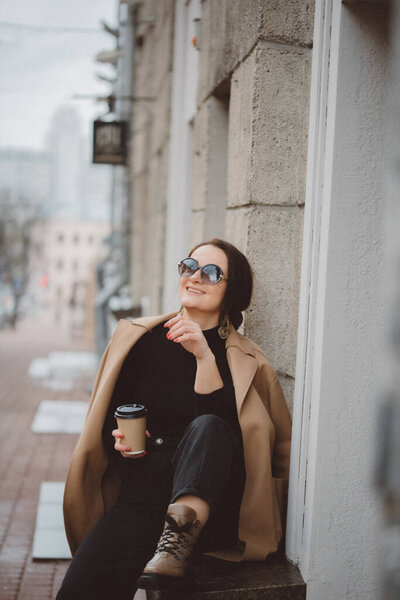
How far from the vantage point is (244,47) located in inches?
136

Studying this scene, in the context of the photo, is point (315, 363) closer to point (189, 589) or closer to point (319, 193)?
point (319, 193)

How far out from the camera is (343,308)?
2.59 meters

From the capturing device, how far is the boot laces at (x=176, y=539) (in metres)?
2.26

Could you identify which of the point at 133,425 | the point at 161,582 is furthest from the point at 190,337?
the point at 161,582

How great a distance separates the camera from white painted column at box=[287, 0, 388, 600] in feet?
8.38

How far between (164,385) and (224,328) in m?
0.37

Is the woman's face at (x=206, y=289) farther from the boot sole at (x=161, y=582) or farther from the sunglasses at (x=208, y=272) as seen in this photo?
the boot sole at (x=161, y=582)

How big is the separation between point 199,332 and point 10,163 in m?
119

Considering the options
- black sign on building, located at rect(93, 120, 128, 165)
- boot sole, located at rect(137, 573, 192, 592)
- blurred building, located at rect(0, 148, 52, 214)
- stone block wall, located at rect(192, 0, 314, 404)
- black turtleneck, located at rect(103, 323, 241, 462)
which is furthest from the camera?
blurred building, located at rect(0, 148, 52, 214)

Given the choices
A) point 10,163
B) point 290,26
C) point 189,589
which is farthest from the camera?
point 10,163

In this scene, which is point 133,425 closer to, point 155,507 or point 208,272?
point 155,507

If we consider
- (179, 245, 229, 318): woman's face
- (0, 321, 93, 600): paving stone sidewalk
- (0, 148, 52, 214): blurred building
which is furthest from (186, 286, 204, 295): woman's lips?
(0, 148, 52, 214): blurred building

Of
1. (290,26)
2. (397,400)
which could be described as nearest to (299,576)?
(397,400)

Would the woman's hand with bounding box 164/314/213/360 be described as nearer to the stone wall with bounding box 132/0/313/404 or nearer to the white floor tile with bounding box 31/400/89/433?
the stone wall with bounding box 132/0/313/404
